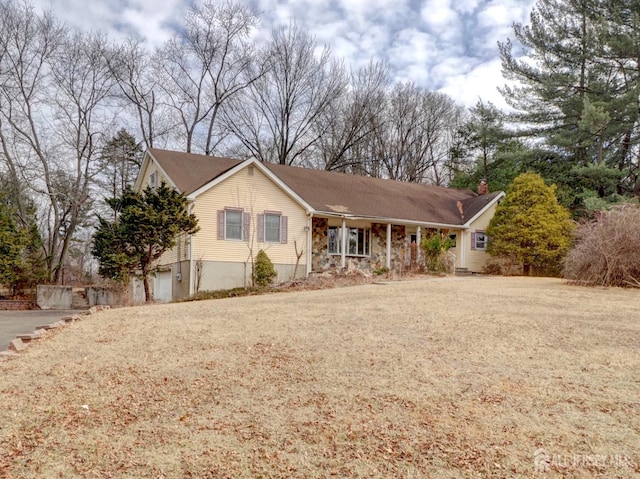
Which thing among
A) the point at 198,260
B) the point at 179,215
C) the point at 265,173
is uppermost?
the point at 265,173

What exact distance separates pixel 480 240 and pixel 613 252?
1040 cm

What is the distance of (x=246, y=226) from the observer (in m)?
16.6

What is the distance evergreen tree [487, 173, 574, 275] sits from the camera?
17.9 meters

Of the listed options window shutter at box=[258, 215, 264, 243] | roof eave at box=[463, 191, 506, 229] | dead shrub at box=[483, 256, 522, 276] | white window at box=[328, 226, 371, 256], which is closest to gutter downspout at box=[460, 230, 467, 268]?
roof eave at box=[463, 191, 506, 229]

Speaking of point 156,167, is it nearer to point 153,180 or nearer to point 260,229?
point 153,180

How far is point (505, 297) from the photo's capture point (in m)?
9.39

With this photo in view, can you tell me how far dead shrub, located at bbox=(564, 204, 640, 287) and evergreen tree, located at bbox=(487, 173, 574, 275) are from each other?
6.23m

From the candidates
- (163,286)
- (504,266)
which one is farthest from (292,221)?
(504,266)

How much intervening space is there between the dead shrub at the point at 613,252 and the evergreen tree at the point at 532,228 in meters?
6.23

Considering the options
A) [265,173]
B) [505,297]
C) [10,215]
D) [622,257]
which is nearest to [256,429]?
[505,297]

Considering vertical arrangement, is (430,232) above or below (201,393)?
above

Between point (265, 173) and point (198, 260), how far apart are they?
4.16 meters

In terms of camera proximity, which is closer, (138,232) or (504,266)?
(138,232)

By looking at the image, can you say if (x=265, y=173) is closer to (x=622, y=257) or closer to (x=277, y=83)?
(x=622, y=257)
